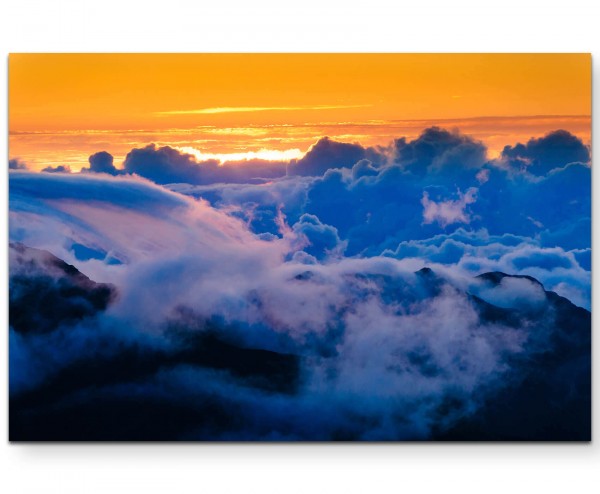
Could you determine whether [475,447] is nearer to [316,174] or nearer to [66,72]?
[316,174]

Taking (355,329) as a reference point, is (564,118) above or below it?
above
